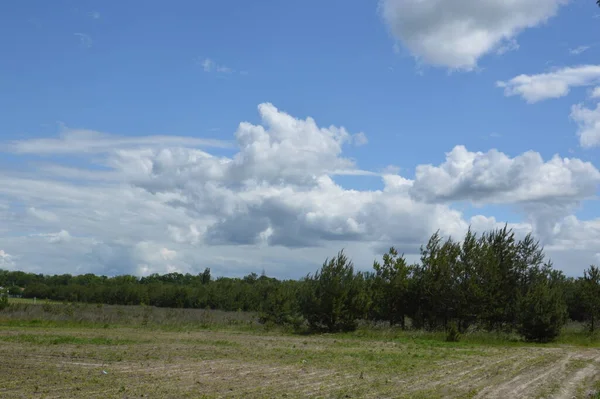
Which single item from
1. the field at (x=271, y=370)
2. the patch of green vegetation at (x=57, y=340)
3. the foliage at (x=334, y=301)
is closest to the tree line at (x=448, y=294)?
the foliage at (x=334, y=301)

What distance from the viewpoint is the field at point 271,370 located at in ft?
45.3

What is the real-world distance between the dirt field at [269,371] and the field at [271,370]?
0.10ft

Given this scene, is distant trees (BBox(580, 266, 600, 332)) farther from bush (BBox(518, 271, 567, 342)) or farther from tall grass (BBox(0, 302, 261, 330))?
tall grass (BBox(0, 302, 261, 330))

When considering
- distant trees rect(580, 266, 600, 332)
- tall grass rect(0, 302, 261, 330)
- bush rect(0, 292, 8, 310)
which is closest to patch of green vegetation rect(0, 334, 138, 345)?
tall grass rect(0, 302, 261, 330)

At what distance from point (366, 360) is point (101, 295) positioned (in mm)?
88760

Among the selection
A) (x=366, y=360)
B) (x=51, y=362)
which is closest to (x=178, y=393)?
(x=51, y=362)

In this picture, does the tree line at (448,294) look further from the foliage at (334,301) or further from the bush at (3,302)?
the bush at (3,302)

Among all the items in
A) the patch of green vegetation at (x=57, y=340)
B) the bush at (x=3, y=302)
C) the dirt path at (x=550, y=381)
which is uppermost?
the bush at (x=3, y=302)

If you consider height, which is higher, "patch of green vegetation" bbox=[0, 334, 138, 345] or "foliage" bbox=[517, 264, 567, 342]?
"foliage" bbox=[517, 264, 567, 342]

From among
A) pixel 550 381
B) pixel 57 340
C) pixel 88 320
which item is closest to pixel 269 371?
pixel 550 381

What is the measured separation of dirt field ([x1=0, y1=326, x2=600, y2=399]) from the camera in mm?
13773

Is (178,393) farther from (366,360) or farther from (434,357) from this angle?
(434,357)

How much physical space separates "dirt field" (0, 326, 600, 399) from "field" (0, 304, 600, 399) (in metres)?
0.03

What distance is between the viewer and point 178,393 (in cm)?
1333
